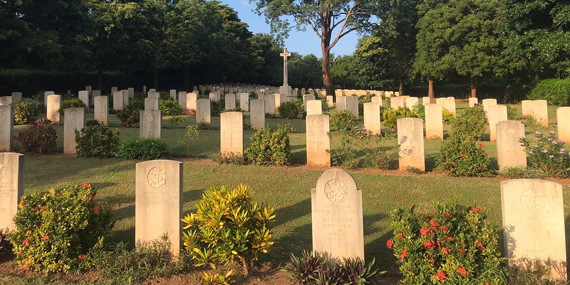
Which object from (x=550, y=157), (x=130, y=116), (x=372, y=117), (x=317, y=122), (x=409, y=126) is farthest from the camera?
(x=130, y=116)

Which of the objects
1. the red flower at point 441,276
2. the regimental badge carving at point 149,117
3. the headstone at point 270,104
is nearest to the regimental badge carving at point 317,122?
the regimental badge carving at point 149,117

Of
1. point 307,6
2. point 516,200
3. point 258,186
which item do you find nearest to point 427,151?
point 258,186

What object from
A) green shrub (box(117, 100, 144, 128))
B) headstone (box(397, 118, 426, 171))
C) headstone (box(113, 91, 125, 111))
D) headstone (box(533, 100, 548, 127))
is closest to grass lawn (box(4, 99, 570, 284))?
headstone (box(397, 118, 426, 171))

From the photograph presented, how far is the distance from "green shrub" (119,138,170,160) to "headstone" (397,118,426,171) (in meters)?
5.67

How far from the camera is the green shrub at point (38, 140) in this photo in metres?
10.9

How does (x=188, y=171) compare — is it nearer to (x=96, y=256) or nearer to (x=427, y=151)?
(x=96, y=256)

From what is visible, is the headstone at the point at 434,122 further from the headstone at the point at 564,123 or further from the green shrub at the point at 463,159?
the green shrub at the point at 463,159

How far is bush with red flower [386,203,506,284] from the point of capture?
4.15m

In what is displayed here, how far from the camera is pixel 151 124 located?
12.0 meters

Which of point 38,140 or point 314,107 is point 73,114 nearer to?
point 38,140

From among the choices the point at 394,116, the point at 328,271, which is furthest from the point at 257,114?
the point at 328,271

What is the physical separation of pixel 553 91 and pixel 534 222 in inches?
1313

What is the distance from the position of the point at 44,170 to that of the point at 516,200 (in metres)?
8.99

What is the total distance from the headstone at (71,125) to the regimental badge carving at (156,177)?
22.4 feet
